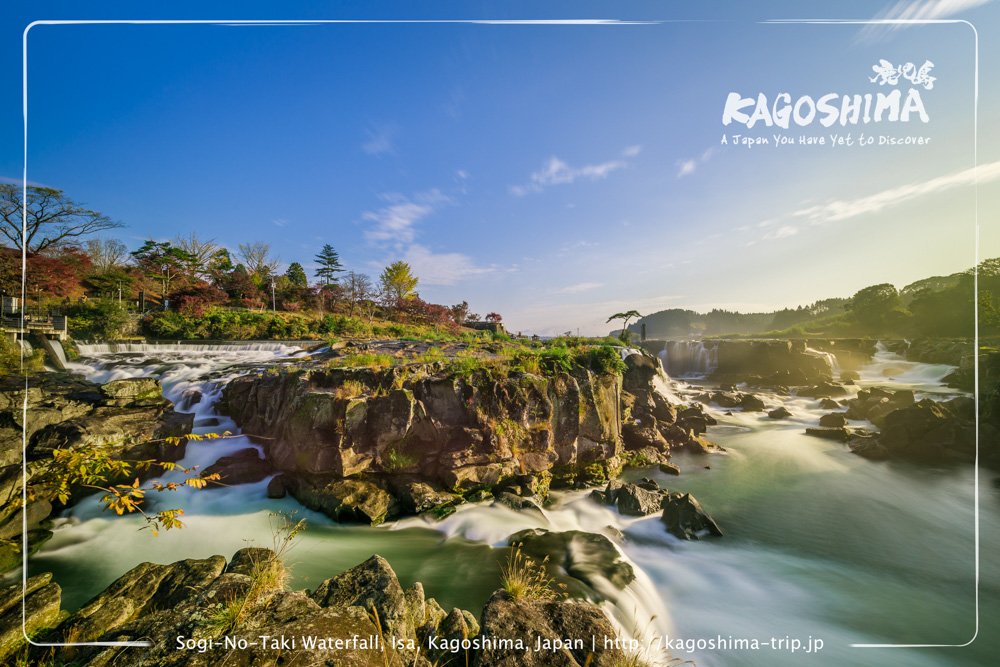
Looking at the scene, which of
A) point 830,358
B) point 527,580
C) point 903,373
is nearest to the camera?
point 527,580

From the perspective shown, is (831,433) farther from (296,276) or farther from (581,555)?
(296,276)

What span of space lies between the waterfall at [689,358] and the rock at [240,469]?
90.8 feet

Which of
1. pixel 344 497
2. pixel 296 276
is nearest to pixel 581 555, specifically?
pixel 344 497

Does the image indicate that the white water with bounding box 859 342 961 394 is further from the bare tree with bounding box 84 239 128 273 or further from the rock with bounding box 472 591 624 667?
the bare tree with bounding box 84 239 128 273

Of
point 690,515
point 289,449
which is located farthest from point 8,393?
point 690,515

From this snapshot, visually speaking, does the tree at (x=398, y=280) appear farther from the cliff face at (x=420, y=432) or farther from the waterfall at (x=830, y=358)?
the waterfall at (x=830, y=358)

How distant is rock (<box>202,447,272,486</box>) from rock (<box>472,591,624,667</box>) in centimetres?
628

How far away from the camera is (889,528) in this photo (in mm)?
6703

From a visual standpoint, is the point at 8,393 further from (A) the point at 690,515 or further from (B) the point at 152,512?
(A) the point at 690,515

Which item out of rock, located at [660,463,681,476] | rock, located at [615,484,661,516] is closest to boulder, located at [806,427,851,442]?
rock, located at [660,463,681,476]

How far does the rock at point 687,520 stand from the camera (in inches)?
239

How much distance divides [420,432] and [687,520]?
19.0 ft

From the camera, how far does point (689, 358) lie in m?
26.5

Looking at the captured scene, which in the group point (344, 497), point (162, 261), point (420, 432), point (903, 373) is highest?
point (162, 261)
